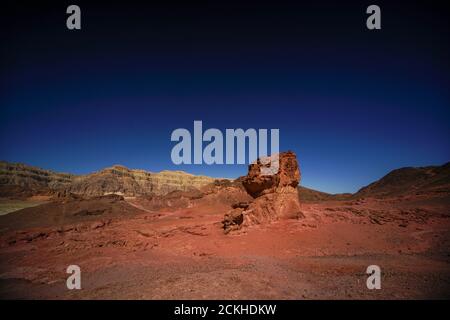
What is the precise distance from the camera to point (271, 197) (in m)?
13.5

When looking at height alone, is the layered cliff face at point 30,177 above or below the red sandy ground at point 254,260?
above

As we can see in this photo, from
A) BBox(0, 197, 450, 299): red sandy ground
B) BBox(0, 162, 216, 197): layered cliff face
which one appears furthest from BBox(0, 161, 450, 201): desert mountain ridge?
BBox(0, 197, 450, 299): red sandy ground

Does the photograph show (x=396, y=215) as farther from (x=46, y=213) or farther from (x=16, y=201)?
(x=16, y=201)

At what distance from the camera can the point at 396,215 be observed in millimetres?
13938

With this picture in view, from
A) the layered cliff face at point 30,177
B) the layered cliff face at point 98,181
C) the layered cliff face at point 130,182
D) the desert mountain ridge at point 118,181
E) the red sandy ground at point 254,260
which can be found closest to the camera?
the red sandy ground at point 254,260

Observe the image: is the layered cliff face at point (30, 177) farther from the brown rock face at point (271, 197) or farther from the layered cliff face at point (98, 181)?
the brown rock face at point (271, 197)

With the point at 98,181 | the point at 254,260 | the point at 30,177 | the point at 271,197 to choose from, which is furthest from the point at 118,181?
the point at 254,260

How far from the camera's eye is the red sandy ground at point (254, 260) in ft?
19.2

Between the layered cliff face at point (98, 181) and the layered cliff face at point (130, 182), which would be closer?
the layered cliff face at point (98, 181)

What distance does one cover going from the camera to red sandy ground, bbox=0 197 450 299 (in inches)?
230

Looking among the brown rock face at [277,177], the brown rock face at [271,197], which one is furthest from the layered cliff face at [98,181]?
the brown rock face at [277,177]

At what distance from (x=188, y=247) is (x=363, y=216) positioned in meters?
9.19

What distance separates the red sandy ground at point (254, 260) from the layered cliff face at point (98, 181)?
2480 inches

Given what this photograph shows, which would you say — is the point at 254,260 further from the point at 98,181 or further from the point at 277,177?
the point at 98,181
